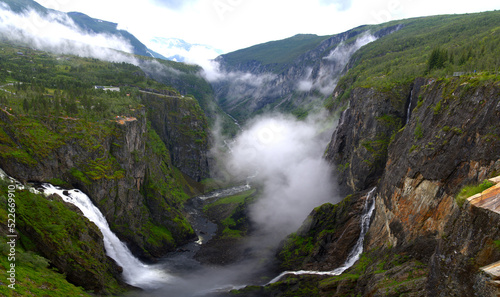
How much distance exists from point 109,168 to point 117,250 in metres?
22.9

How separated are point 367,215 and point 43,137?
266ft

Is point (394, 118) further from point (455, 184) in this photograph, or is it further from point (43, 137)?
point (43, 137)

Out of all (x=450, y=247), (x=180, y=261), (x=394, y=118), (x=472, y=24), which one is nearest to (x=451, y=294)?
(x=450, y=247)

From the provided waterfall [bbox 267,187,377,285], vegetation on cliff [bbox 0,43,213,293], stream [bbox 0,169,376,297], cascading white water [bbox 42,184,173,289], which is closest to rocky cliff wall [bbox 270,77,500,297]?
waterfall [bbox 267,187,377,285]

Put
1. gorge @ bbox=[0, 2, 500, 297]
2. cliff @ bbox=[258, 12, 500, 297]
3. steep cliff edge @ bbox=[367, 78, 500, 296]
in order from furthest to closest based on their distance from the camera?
gorge @ bbox=[0, 2, 500, 297]
cliff @ bbox=[258, 12, 500, 297]
steep cliff edge @ bbox=[367, 78, 500, 296]

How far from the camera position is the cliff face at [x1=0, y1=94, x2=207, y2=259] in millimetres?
64500

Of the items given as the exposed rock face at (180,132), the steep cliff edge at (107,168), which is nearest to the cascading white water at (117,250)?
the steep cliff edge at (107,168)

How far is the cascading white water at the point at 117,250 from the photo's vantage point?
65.1 meters

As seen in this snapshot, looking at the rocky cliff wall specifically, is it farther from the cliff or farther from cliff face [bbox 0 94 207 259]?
cliff face [bbox 0 94 207 259]

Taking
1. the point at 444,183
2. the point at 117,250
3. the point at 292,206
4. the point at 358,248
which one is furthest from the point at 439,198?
the point at 117,250

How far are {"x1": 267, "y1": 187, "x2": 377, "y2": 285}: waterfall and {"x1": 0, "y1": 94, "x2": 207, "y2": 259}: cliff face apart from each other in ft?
140

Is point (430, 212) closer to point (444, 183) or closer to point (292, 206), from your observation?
point (444, 183)

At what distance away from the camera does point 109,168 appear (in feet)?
262

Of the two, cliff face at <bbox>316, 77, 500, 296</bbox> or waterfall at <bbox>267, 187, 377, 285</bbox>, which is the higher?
cliff face at <bbox>316, 77, 500, 296</bbox>
